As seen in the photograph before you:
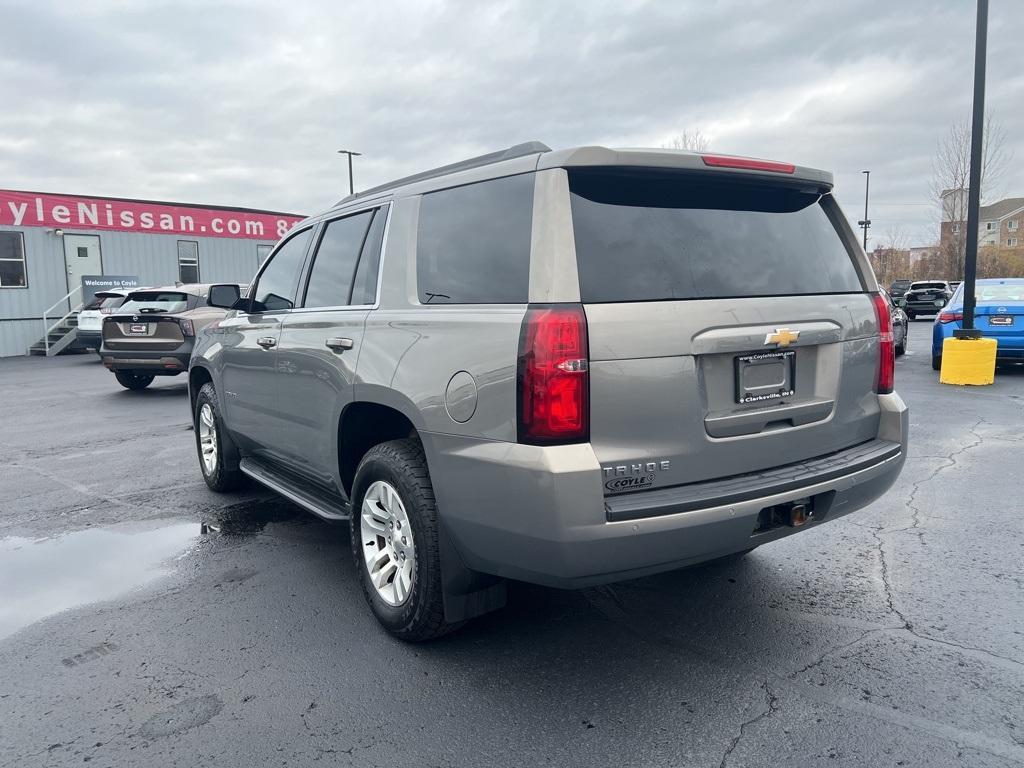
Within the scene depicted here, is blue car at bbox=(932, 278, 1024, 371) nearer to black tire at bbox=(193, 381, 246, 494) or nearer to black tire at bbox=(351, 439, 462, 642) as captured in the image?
black tire at bbox=(193, 381, 246, 494)

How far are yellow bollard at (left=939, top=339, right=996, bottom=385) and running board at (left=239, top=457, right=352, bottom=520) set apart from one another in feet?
31.8

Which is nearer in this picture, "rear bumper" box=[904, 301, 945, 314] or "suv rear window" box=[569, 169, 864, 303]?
"suv rear window" box=[569, 169, 864, 303]

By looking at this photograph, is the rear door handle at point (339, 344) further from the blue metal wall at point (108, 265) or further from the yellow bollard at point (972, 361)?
the blue metal wall at point (108, 265)

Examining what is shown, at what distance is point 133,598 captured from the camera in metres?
3.84

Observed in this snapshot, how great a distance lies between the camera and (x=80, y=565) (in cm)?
431

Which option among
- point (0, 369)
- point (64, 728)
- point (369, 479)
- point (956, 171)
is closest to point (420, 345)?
point (369, 479)

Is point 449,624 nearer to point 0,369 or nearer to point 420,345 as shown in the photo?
point 420,345

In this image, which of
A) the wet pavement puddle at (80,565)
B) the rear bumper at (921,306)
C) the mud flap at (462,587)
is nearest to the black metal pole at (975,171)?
the mud flap at (462,587)

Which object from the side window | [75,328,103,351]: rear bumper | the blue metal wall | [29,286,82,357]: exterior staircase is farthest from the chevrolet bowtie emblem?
the blue metal wall

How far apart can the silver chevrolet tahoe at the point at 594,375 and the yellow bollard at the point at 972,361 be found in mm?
8444

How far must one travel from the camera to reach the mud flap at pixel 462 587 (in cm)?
297

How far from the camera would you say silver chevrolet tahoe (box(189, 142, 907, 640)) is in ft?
8.53

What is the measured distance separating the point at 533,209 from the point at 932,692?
2.25 metres

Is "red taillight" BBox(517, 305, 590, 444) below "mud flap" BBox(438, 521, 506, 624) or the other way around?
the other way around
